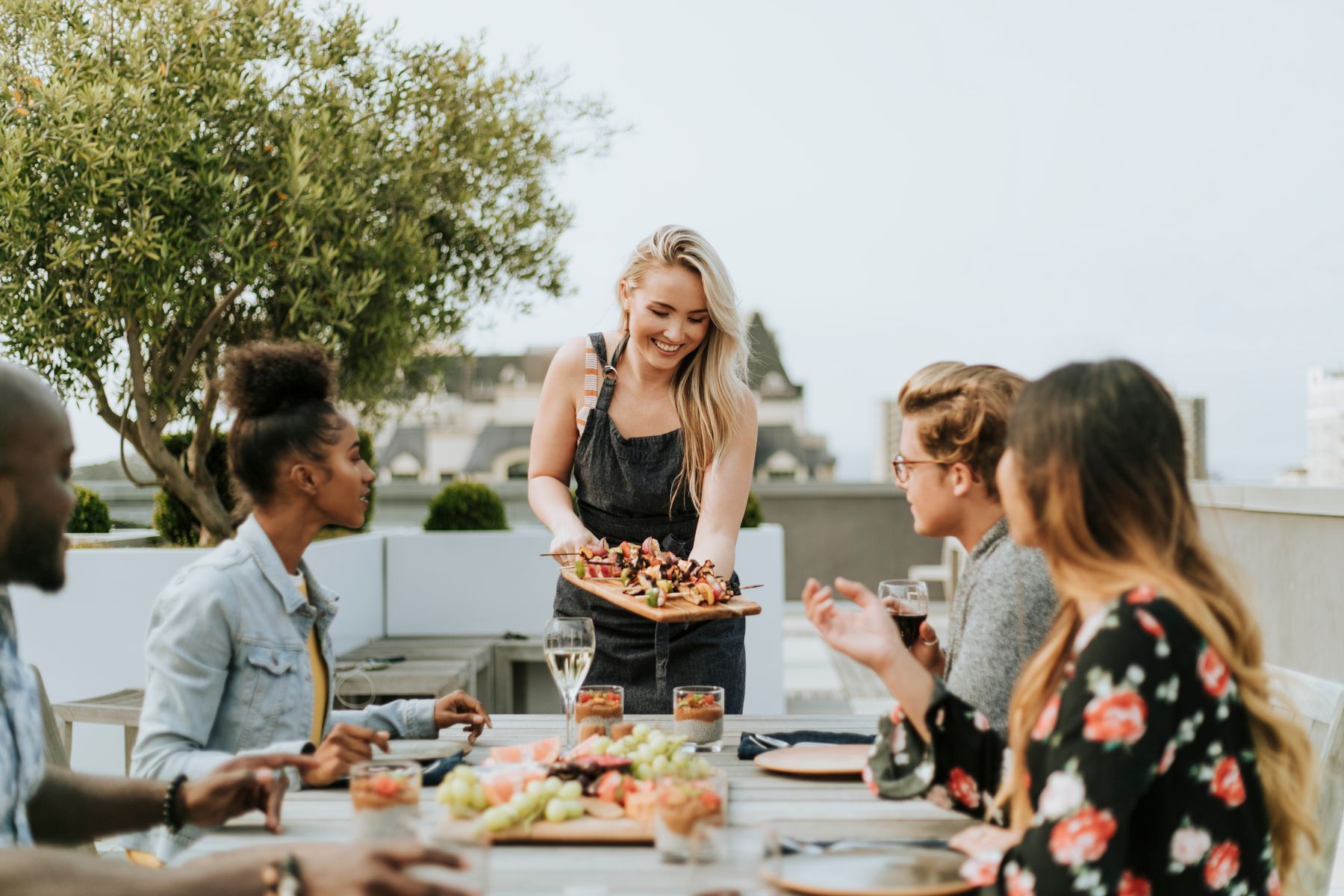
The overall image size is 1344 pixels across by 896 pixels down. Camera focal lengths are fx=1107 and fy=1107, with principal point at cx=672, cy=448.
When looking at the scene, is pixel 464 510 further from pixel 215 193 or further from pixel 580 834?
pixel 580 834

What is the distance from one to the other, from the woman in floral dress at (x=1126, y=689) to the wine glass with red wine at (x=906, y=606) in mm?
677

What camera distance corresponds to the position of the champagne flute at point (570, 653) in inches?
81.6

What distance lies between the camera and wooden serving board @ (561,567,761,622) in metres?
2.41

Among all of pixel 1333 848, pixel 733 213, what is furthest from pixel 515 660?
pixel 733 213

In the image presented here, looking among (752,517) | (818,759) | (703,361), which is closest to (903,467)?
(818,759)

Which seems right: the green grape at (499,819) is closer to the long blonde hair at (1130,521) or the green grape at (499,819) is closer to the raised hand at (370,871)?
the raised hand at (370,871)

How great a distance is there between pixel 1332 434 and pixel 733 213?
8.74 metres

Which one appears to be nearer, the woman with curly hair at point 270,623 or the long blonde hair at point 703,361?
the woman with curly hair at point 270,623

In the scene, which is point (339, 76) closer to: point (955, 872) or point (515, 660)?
point (515, 660)

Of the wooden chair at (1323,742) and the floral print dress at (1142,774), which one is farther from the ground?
the floral print dress at (1142,774)

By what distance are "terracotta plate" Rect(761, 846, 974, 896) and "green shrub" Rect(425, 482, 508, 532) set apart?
224 inches

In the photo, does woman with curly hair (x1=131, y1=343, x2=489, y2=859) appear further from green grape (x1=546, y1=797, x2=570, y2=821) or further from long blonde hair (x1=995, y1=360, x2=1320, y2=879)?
long blonde hair (x1=995, y1=360, x2=1320, y2=879)

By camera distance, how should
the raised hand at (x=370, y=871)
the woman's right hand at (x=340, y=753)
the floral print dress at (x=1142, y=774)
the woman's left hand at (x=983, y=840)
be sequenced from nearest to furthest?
the raised hand at (x=370, y=871), the floral print dress at (x=1142, y=774), the woman's left hand at (x=983, y=840), the woman's right hand at (x=340, y=753)

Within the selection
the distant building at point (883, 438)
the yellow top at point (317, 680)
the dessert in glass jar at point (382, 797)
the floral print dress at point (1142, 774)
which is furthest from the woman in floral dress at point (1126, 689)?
the distant building at point (883, 438)
